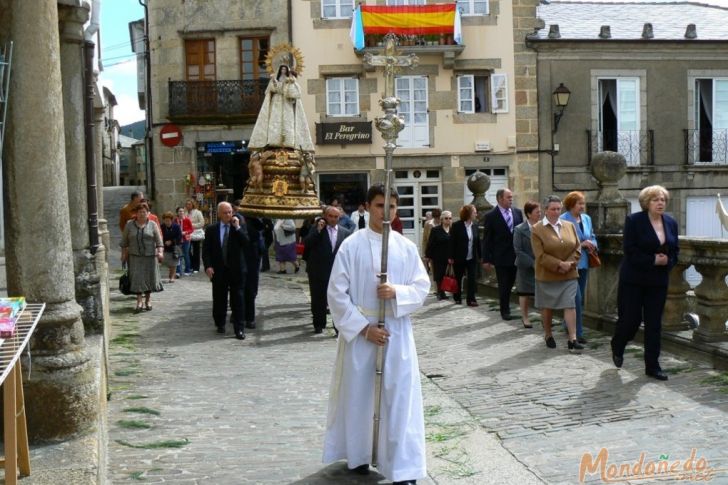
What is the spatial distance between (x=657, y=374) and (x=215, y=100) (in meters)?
20.7

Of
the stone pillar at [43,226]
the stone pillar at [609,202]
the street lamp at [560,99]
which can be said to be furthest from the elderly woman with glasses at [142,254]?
the street lamp at [560,99]

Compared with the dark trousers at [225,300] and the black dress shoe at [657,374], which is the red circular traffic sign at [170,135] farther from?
the black dress shoe at [657,374]

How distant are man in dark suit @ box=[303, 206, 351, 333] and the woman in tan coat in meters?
3.26

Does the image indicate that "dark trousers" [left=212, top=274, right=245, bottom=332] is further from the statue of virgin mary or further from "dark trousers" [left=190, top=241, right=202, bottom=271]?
"dark trousers" [left=190, top=241, right=202, bottom=271]

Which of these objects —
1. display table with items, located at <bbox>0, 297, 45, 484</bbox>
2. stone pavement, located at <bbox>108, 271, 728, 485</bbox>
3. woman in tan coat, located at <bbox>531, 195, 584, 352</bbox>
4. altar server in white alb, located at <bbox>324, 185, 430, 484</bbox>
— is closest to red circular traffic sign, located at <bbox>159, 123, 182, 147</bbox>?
stone pavement, located at <bbox>108, 271, 728, 485</bbox>

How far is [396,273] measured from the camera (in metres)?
5.96

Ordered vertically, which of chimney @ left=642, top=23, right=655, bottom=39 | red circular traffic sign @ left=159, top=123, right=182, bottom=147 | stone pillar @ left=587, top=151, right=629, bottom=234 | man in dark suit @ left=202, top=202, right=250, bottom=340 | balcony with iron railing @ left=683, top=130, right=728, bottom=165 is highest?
chimney @ left=642, top=23, right=655, bottom=39

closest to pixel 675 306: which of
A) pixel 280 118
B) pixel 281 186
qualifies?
pixel 281 186

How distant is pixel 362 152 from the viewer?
27.3 m

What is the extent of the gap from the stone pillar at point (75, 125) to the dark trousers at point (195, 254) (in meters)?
12.6

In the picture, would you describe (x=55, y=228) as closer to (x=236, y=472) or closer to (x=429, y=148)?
(x=236, y=472)

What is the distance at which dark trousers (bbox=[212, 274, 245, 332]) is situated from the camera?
11930mm

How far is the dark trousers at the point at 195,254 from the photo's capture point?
21.5m

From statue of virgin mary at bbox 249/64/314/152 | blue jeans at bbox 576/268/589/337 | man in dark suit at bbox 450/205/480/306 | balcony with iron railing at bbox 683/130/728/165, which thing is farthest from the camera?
balcony with iron railing at bbox 683/130/728/165
